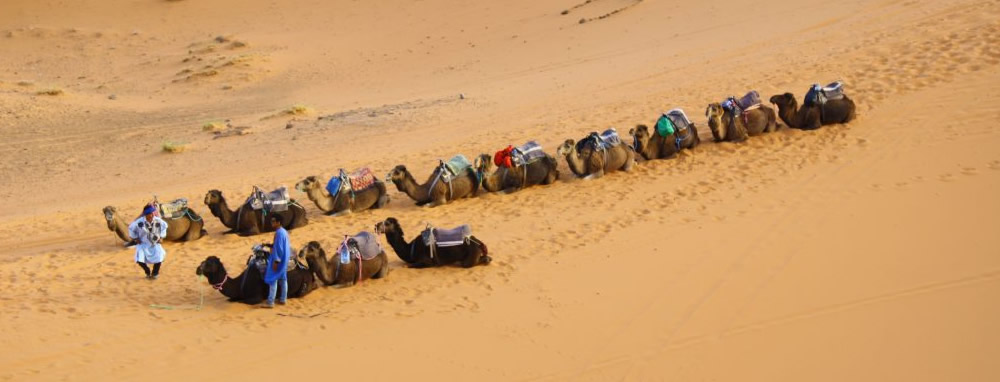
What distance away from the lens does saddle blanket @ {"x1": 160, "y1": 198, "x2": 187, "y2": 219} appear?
42.8ft

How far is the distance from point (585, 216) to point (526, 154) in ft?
5.59

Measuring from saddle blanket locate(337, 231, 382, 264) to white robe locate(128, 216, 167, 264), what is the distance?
2.26 m

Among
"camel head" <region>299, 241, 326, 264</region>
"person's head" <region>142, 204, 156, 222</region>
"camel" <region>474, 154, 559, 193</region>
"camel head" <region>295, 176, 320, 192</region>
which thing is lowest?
"camel head" <region>299, 241, 326, 264</region>

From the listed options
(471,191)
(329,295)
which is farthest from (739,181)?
(329,295)

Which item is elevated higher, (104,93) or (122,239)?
(104,93)

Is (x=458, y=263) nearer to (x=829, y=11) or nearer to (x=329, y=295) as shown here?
(x=329, y=295)

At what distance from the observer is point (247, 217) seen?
13.4 metres

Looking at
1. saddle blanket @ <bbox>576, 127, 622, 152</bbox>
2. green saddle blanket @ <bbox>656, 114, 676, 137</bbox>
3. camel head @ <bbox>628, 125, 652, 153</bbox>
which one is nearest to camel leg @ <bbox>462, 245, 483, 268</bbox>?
saddle blanket @ <bbox>576, 127, 622, 152</bbox>

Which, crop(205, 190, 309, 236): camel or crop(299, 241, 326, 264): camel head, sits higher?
crop(205, 190, 309, 236): camel

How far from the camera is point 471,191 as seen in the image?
14305 millimetres

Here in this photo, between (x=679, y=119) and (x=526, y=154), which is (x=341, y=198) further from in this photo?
(x=679, y=119)

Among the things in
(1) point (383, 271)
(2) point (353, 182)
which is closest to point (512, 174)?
(2) point (353, 182)

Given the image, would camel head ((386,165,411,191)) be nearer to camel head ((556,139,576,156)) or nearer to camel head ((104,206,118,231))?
camel head ((556,139,576,156))

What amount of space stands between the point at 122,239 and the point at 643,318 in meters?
7.24
